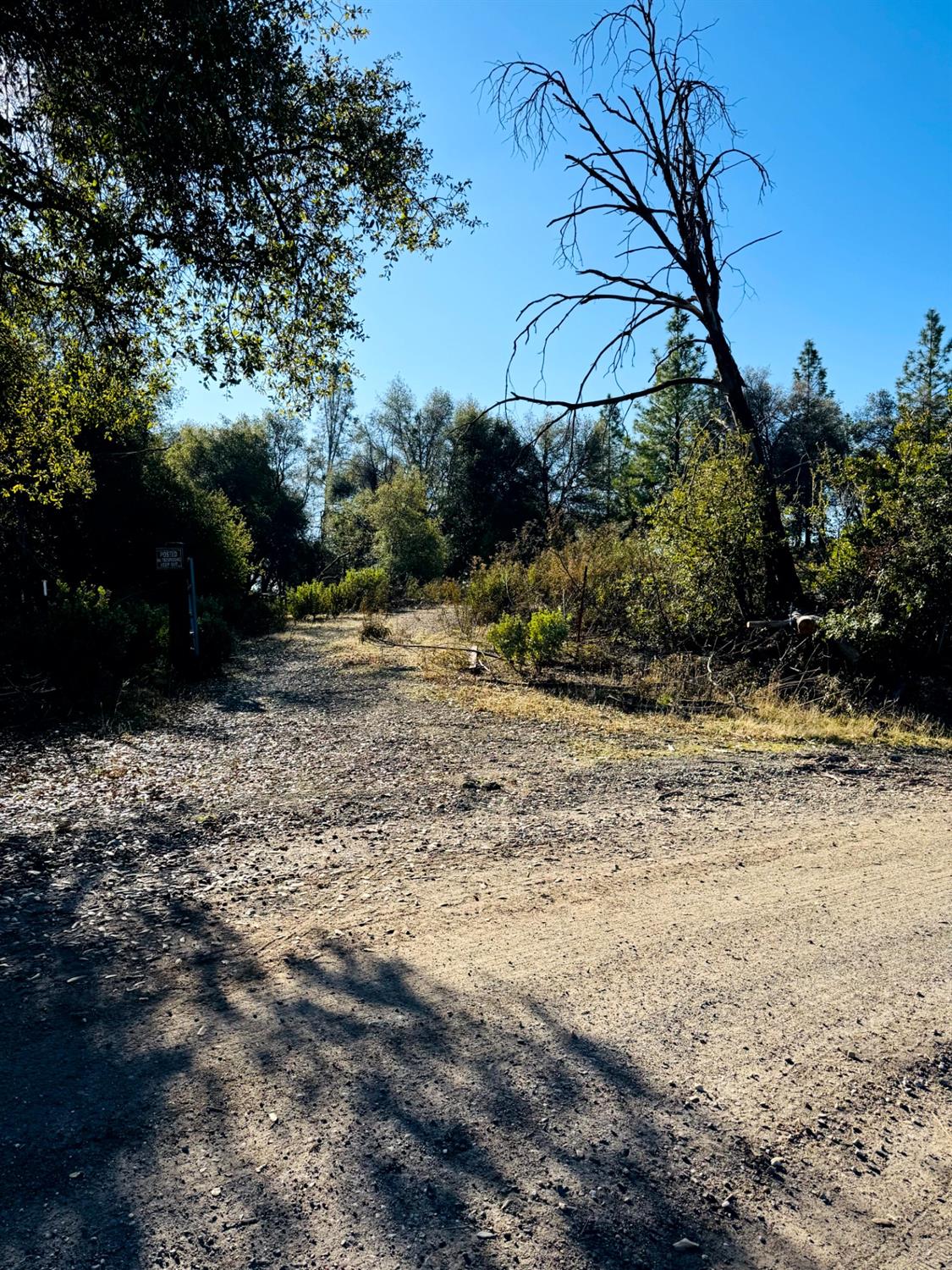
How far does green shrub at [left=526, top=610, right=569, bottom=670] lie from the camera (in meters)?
11.4

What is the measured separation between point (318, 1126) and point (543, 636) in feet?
31.1

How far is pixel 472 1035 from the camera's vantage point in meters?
2.63

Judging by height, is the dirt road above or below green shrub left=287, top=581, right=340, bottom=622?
below

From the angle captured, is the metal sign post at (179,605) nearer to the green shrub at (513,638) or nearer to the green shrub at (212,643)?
the green shrub at (212,643)

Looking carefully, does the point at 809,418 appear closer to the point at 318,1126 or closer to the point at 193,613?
the point at 193,613

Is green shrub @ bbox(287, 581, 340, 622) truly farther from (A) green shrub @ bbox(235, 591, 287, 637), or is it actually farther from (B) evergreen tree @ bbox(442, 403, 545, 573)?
(B) evergreen tree @ bbox(442, 403, 545, 573)

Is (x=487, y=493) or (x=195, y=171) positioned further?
Result: (x=487, y=493)

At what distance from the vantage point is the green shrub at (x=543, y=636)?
11438 mm

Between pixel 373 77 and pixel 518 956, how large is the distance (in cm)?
753

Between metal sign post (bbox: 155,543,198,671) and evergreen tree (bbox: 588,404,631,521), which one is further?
evergreen tree (bbox: 588,404,631,521)

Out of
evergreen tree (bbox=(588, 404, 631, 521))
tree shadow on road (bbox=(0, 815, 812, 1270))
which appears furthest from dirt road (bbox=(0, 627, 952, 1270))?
evergreen tree (bbox=(588, 404, 631, 521))

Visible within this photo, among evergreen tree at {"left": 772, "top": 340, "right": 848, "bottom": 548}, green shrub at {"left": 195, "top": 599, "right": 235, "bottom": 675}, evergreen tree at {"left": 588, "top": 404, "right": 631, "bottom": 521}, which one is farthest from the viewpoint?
evergreen tree at {"left": 772, "top": 340, "right": 848, "bottom": 548}

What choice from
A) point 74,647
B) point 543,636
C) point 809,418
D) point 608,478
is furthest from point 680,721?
point 809,418

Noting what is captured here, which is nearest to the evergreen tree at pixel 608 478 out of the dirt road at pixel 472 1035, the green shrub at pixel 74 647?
the green shrub at pixel 74 647
